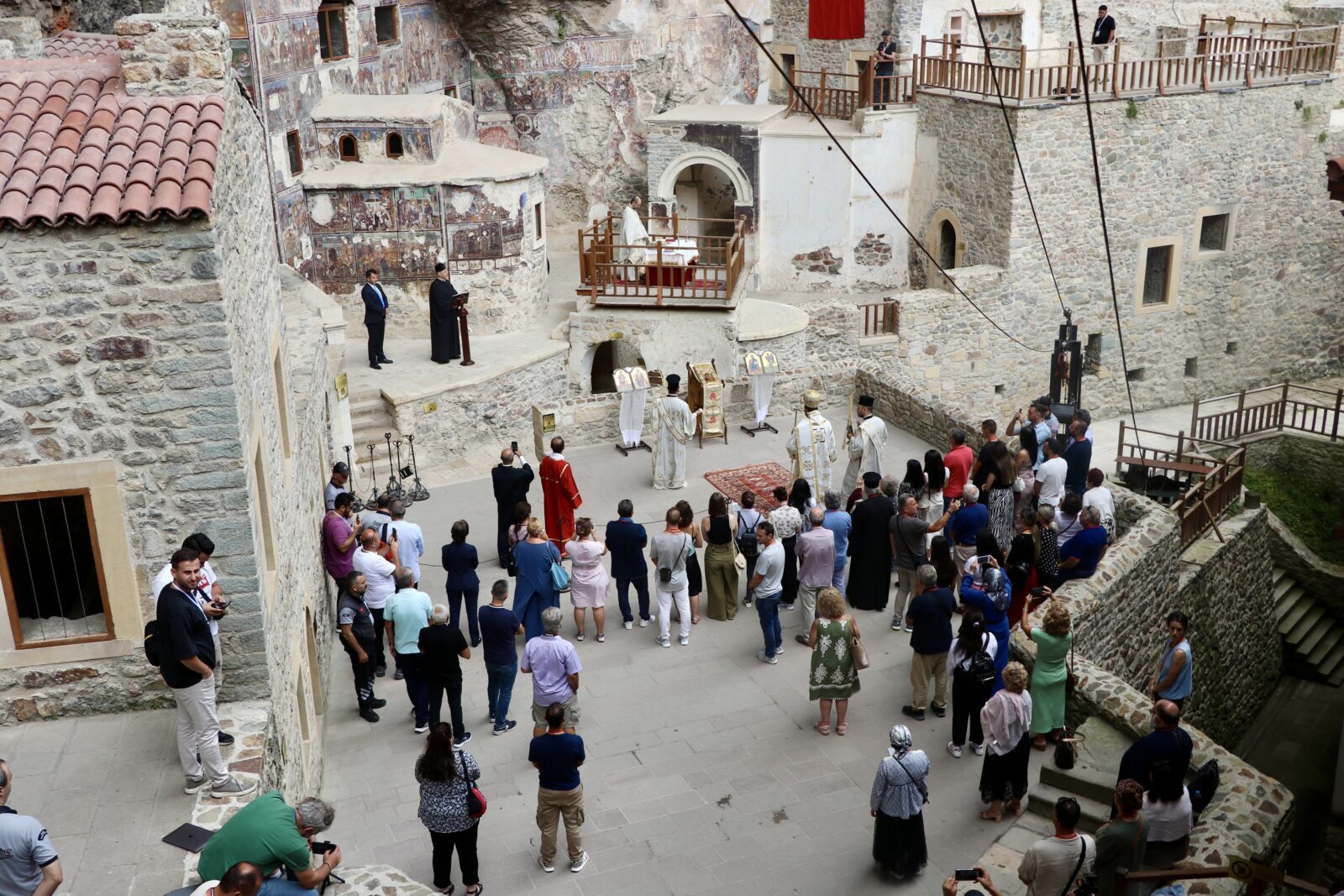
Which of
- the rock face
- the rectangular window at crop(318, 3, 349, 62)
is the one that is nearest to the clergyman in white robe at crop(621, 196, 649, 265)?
the rectangular window at crop(318, 3, 349, 62)

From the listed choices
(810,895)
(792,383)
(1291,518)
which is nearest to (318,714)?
(810,895)

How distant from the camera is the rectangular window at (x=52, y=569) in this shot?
23.1 feet

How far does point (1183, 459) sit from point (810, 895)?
425 inches

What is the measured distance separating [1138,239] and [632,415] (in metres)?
11.2

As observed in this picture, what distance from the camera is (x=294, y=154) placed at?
62.3 feet

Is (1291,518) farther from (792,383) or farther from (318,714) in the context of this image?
(318,714)

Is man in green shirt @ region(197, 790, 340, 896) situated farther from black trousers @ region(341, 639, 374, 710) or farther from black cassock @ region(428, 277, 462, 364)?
black cassock @ region(428, 277, 462, 364)

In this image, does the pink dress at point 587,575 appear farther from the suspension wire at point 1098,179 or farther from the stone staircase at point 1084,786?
the suspension wire at point 1098,179

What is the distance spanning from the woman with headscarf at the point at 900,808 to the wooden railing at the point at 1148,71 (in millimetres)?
14919

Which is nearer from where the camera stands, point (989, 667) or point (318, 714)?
point (989, 667)

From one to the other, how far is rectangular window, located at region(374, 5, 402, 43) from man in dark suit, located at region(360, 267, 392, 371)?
22.0 ft

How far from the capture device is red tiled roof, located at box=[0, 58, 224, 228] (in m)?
6.52

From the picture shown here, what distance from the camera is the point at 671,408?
14.0m

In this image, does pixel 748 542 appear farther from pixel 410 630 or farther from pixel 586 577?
pixel 410 630
